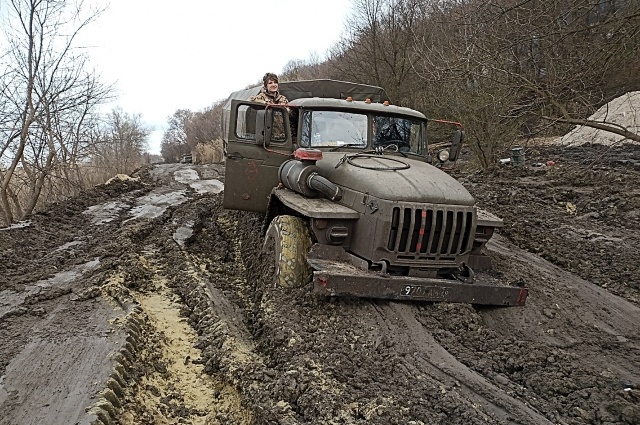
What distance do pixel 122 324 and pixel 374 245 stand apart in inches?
90.1

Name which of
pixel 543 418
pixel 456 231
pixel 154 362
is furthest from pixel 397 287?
pixel 154 362

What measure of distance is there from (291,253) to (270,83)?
3.41 meters

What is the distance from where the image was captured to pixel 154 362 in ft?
14.4

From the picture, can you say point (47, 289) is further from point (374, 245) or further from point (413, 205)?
point (413, 205)

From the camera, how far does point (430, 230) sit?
16.3 feet

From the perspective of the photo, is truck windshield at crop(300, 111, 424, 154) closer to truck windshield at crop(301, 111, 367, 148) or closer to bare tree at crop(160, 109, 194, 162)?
truck windshield at crop(301, 111, 367, 148)

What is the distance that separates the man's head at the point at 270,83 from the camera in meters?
7.87

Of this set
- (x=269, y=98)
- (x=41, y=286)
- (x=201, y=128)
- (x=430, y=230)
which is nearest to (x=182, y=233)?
(x=269, y=98)

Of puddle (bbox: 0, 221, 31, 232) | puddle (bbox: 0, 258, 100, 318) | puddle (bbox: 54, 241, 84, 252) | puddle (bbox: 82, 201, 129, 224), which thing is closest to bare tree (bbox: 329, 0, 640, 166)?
puddle (bbox: 0, 258, 100, 318)

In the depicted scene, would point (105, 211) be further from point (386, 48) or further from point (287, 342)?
point (386, 48)

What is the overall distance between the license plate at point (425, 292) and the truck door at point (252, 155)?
8.18 feet

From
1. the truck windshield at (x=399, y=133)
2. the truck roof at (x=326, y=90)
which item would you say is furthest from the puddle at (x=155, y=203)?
the truck windshield at (x=399, y=133)

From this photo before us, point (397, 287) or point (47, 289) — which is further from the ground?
point (397, 287)

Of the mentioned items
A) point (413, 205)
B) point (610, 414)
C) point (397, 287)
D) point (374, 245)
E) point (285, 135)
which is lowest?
point (610, 414)
